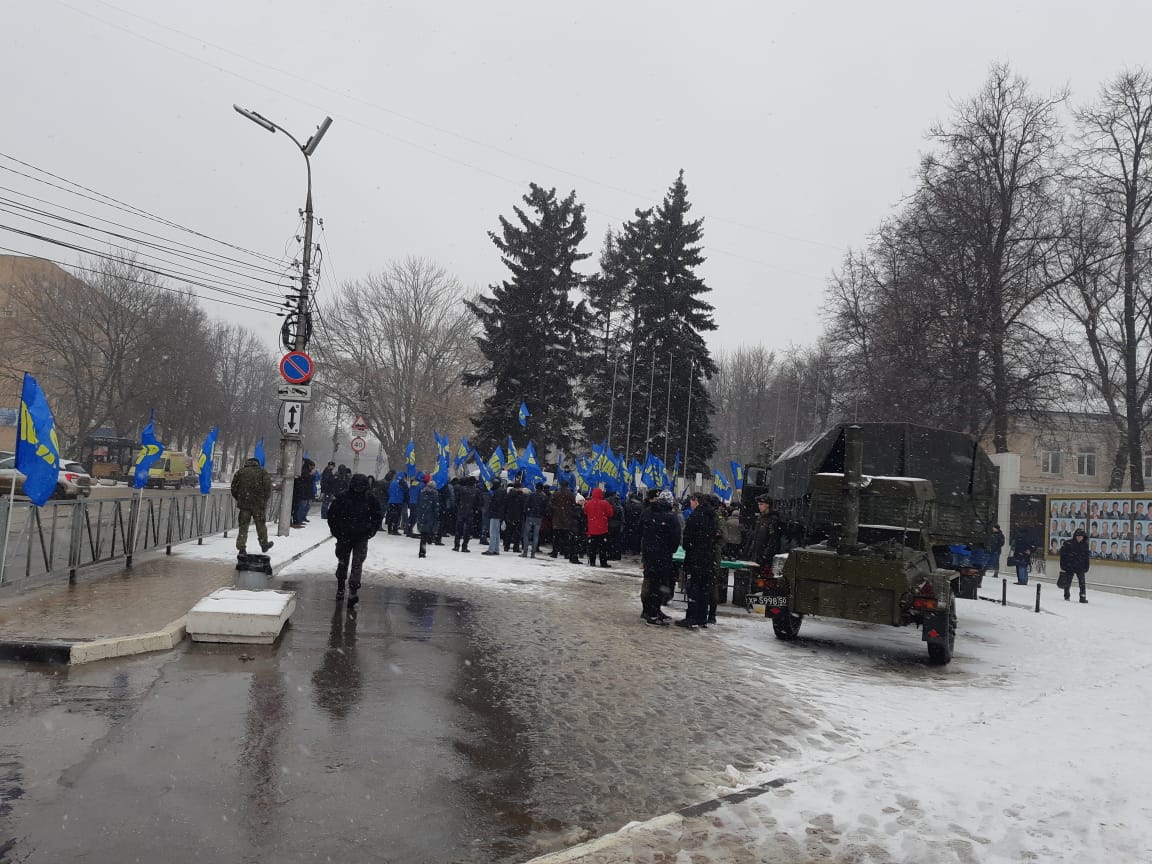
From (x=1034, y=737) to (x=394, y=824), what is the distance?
5.17m

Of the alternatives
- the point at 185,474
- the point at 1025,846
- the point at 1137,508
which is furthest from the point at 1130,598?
the point at 185,474

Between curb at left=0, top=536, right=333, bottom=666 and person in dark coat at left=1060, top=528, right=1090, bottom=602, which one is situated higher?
person in dark coat at left=1060, top=528, right=1090, bottom=602

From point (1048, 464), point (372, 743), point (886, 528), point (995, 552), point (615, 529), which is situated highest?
point (1048, 464)

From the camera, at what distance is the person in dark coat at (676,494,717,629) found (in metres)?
11.7

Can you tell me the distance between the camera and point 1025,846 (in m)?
4.41

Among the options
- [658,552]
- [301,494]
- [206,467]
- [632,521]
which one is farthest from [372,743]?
[301,494]

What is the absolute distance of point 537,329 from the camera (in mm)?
42781

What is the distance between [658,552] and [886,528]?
120 inches

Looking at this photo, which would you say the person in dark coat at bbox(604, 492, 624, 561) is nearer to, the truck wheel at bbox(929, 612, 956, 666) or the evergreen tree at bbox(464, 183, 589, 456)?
the truck wheel at bbox(929, 612, 956, 666)

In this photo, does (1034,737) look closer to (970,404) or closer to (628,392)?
(970,404)

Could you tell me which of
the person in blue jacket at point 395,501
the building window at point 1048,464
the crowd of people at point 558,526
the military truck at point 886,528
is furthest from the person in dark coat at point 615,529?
the building window at point 1048,464

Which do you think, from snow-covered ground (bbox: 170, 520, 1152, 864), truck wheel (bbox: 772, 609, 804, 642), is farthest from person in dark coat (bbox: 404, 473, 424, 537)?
truck wheel (bbox: 772, 609, 804, 642)

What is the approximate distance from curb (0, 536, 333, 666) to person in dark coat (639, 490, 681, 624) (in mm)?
6314

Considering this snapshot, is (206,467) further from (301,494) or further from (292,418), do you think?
(301,494)
